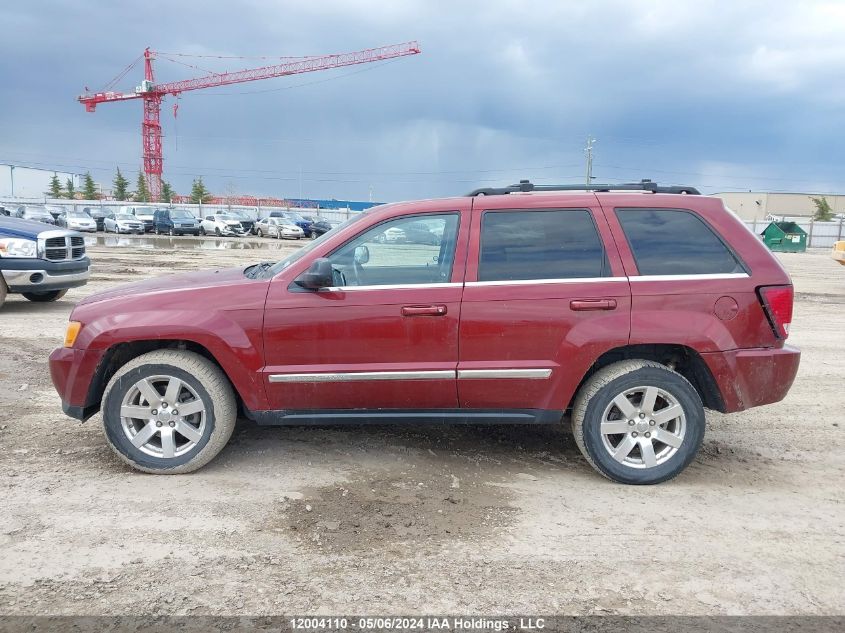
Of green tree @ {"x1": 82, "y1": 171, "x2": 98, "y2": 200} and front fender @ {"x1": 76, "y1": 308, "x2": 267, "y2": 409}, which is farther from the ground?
green tree @ {"x1": 82, "y1": 171, "x2": 98, "y2": 200}

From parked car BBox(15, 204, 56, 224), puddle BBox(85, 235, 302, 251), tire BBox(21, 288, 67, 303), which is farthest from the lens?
Result: parked car BBox(15, 204, 56, 224)

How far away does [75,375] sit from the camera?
402 centimetres

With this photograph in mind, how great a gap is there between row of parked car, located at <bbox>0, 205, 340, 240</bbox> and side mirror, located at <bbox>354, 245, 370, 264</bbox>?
36907 mm

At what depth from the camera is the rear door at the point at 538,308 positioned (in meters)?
3.84

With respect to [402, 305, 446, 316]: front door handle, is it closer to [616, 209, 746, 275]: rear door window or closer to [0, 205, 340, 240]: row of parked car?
[616, 209, 746, 275]: rear door window

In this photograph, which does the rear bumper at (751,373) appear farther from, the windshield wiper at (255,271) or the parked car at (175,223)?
the parked car at (175,223)

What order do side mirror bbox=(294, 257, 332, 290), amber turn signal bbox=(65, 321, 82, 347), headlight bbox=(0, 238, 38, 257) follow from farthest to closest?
headlight bbox=(0, 238, 38, 257) → amber turn signal bbox=(65, 321, 82, 347) → side mirror bbox=(294, 257, 332, 290)

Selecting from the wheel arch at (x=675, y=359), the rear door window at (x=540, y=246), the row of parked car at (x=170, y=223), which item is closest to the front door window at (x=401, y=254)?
the rear door window at (x=540, y=246)

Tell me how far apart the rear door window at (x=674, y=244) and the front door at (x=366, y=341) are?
3.68ft

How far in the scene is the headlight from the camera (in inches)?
352

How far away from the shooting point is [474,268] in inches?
155

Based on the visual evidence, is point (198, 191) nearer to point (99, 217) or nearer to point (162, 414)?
point (99, 217)

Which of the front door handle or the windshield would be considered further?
the windshield

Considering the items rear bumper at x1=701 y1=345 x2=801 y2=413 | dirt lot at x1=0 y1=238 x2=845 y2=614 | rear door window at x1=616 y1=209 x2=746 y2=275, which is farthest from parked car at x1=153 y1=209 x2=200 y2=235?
rear bumper at x1=701 y1=345 x2=801 y2=413
